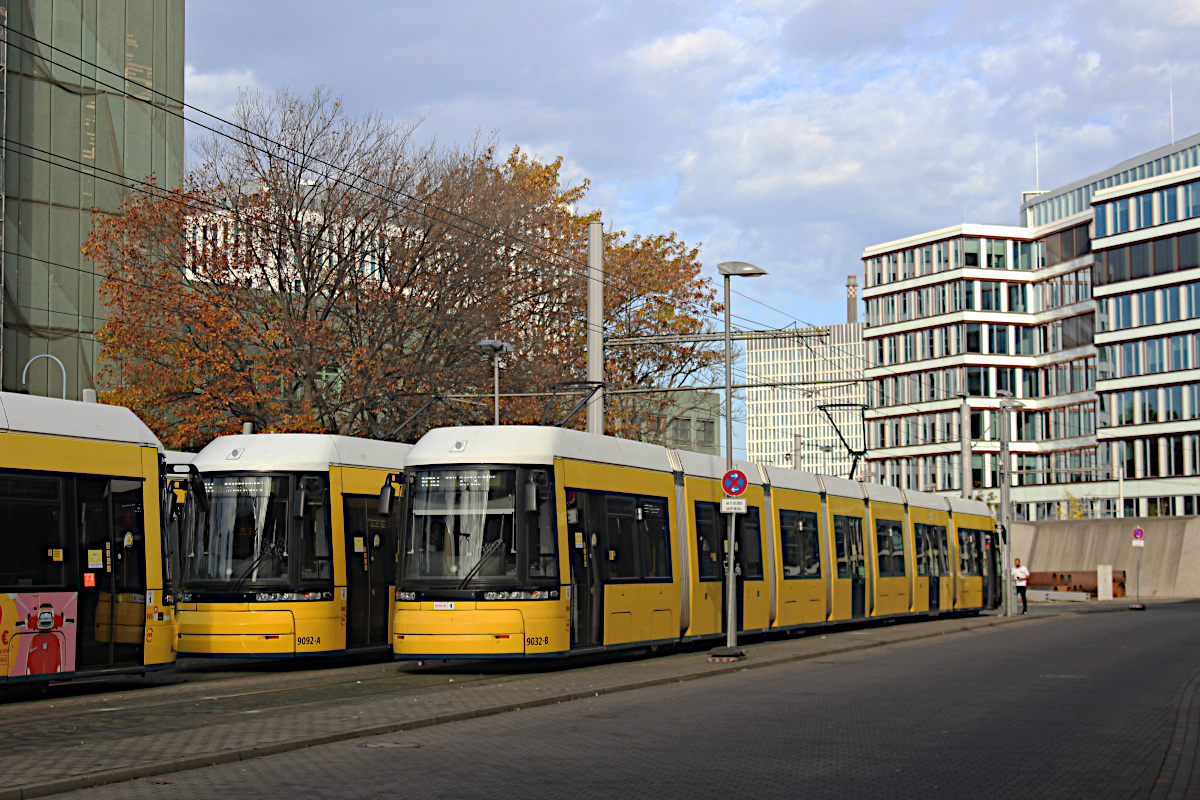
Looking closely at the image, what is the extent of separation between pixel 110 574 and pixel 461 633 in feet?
13.7

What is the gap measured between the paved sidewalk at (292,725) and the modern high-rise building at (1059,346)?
197ft

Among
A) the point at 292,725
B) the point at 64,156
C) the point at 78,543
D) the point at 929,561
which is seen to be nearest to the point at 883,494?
the point at 929,561

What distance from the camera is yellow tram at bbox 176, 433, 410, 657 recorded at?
1858 cm

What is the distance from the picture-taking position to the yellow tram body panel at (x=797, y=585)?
25688 millimetres

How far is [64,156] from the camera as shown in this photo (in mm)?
47625

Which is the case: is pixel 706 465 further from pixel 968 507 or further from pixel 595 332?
pixel 968 507

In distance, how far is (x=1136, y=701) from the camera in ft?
51.7

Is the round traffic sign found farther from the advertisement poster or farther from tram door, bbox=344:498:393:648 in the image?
the advertisement poster

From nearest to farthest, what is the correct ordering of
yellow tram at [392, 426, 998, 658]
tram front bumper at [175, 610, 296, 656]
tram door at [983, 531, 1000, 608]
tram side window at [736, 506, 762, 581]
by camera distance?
yellow tram at [392, 426, 998, 658] < tram front bumper at [175, 610, 296, 656] < tram side window at [736, 506, 762, 581] < tram door at [983, 531, 1000, 608]

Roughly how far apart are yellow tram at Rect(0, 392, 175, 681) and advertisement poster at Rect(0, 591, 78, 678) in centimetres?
1

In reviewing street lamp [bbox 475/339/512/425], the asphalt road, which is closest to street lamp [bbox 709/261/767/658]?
the asphalt road

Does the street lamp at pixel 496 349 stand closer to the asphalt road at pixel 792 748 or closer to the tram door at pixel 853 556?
the tram door at pixel 853 556

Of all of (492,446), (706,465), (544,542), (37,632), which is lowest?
(37,632)

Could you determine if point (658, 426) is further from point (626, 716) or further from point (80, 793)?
point (80, 793)
